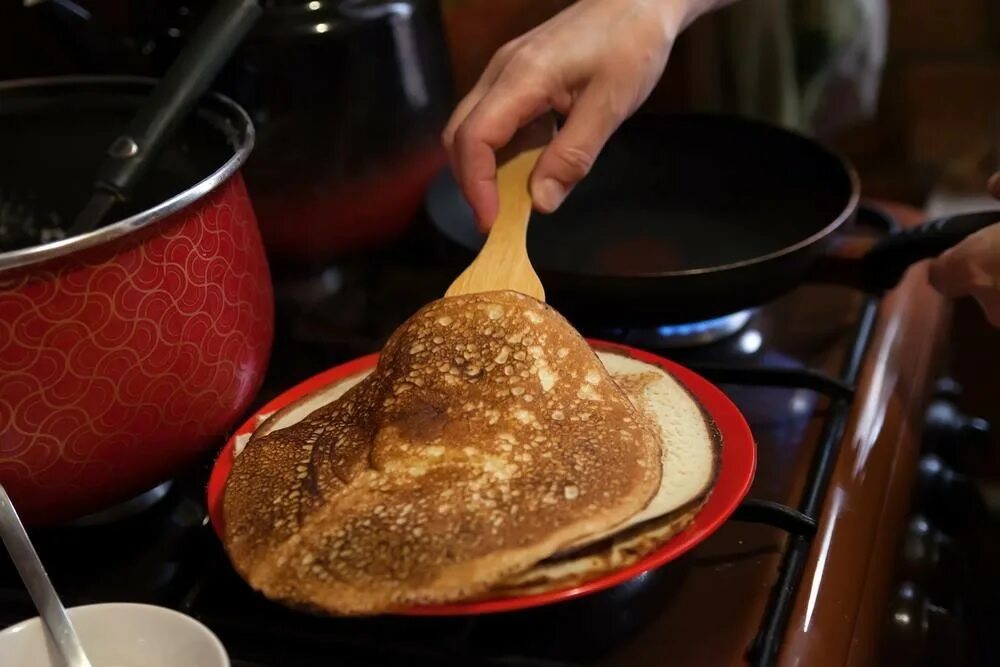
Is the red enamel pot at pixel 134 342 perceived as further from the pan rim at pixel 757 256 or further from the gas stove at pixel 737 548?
the pan rim at pixel 757 256

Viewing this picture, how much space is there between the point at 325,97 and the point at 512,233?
0.19 meters

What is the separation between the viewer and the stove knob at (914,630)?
0.62m

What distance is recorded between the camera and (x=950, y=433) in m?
0.79

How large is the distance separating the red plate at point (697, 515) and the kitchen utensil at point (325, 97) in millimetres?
190

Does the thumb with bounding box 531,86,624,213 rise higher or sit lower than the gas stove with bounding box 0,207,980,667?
higher

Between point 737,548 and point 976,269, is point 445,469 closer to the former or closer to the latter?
point 737,548

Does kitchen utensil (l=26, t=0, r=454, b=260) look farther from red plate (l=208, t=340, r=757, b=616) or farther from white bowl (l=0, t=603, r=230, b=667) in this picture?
white bowl (l=0, t=603, r=230, b=667)

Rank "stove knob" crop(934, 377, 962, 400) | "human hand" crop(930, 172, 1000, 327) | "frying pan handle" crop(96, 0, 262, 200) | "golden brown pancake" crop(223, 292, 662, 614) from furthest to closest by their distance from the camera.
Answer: "stove knob" crop(934, 377, 962, 400) → "human hand" crop(930, 172, 1000, 327) → "frying pan handle" crop(96, 0, 262, 200) → "golden brown pancake" crop(223, 292, 662, 614)

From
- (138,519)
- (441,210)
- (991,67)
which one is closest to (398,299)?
(441,210)

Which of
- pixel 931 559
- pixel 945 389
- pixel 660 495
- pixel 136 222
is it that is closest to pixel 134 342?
pixel 136 222

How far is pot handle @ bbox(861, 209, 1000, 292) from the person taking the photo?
73cm

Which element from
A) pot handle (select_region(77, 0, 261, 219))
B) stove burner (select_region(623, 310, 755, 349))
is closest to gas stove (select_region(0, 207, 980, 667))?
stove burner (select_region(623, 310, 755, 349))

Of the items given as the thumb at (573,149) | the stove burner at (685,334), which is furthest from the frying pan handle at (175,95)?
the stove burner at (685,334)

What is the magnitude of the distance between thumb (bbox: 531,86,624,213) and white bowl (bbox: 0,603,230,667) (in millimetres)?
359
